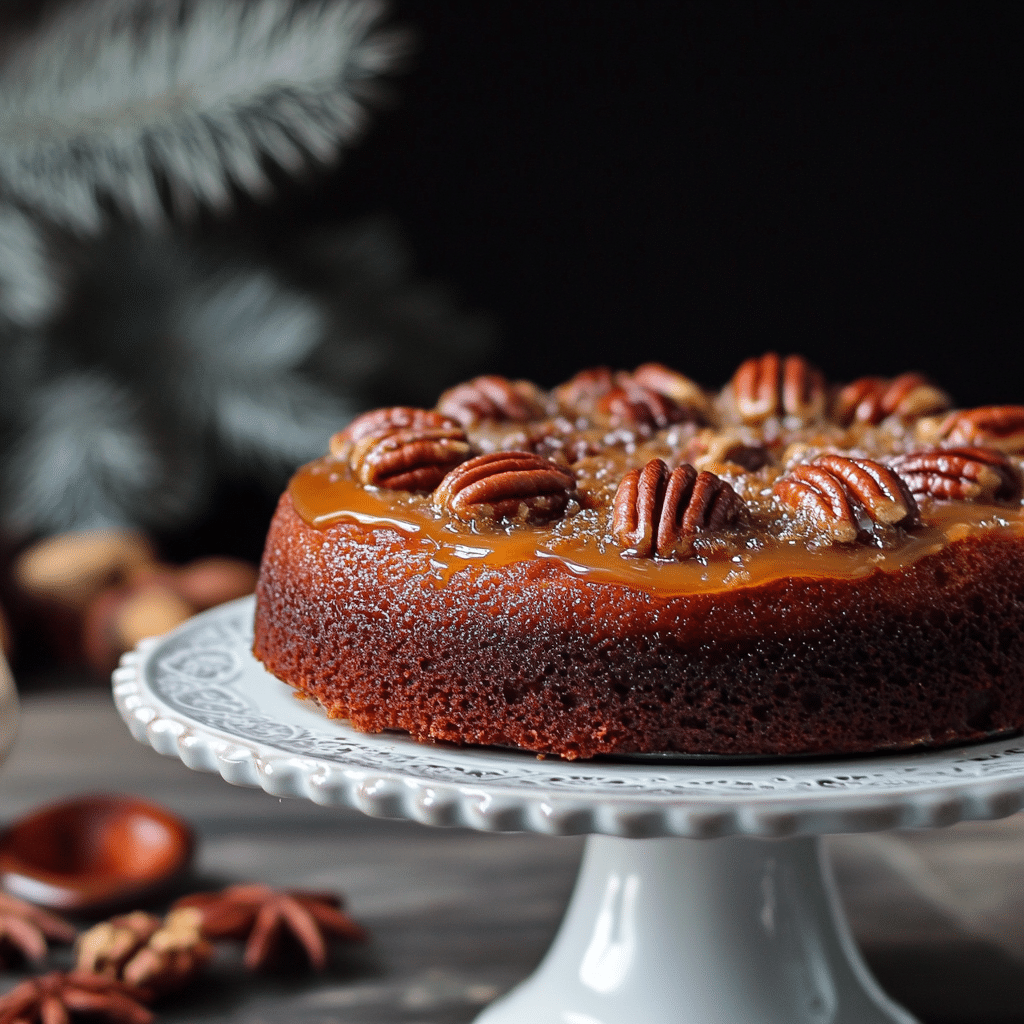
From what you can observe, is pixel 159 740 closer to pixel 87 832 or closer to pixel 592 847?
pixel 592 847

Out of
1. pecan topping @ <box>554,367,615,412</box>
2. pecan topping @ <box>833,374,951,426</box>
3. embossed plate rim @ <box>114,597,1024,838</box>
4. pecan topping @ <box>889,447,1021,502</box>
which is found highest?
pecan topping @ <box>889,447,1021,502</box>

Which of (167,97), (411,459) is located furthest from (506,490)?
(167,97)

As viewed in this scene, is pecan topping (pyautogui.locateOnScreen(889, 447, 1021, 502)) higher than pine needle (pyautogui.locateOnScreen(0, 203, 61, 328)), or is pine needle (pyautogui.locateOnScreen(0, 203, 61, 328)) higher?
pecan topping (pyautogui.locateOnScreen(889, 447, 1021, 502))

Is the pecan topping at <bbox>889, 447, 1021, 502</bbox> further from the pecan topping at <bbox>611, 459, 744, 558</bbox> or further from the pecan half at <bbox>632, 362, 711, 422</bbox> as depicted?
the pecan half at <bbox>632, 362, 711, 422</bbox>

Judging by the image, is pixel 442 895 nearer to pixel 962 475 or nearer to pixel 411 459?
pixel 411 459

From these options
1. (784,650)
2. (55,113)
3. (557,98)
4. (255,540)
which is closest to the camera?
(784,650)

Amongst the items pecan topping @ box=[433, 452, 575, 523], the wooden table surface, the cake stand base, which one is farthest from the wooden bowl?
pecan topping @ box=[433, 452, 575, 523]

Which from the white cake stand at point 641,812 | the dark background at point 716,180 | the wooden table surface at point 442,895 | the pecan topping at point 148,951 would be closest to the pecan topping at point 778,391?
the white cake stand at point 641,812

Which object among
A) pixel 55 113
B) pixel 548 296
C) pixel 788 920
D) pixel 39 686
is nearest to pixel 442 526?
pixel 788 920
